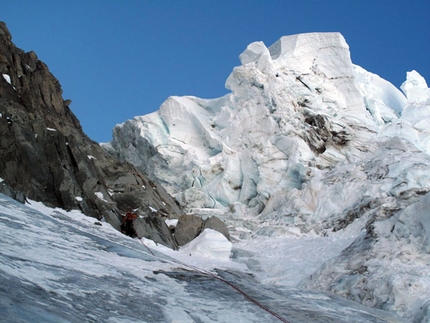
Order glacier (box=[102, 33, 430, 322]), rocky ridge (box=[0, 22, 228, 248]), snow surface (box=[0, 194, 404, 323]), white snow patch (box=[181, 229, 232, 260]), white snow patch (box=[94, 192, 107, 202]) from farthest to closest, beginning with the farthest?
glacier (box=[102, 33, 430, 322]) < white snow patch (box=[94, 192, 107, 202]) < white snow patch (box=[181, 229, 232, 260]) < rocky ridge (box=[0, 22, 228, 248]) < snow surface (box=[0, 194, 404, 323])

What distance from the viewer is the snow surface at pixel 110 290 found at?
195 inches

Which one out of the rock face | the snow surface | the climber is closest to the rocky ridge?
the rock face

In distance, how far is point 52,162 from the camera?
14953 mm

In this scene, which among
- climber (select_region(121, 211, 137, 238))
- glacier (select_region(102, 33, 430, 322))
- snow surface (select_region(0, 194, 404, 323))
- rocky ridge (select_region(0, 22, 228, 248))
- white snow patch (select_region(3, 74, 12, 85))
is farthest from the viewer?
glacier (select_region(102, 33, 430, 322))

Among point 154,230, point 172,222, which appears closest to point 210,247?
point 154,230

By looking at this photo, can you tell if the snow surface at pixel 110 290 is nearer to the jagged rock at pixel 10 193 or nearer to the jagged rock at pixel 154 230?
the jagged rock at pixel 10 193

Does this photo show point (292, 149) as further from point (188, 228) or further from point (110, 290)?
point (110, 290)

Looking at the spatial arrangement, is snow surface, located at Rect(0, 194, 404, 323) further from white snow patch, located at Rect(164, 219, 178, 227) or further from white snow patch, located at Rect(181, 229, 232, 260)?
white snow patch, located at Rect(164, 219, 178, 227)

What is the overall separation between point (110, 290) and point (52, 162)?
9.58m

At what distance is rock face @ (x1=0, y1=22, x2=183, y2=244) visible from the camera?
1417 cm

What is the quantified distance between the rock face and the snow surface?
10.5 feet

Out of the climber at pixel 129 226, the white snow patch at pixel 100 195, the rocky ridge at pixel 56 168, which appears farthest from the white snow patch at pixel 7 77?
the climber at pixel 129 226

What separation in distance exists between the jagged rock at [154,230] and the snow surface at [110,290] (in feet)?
12.3

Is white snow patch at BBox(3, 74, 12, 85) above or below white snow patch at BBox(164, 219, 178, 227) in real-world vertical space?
above
